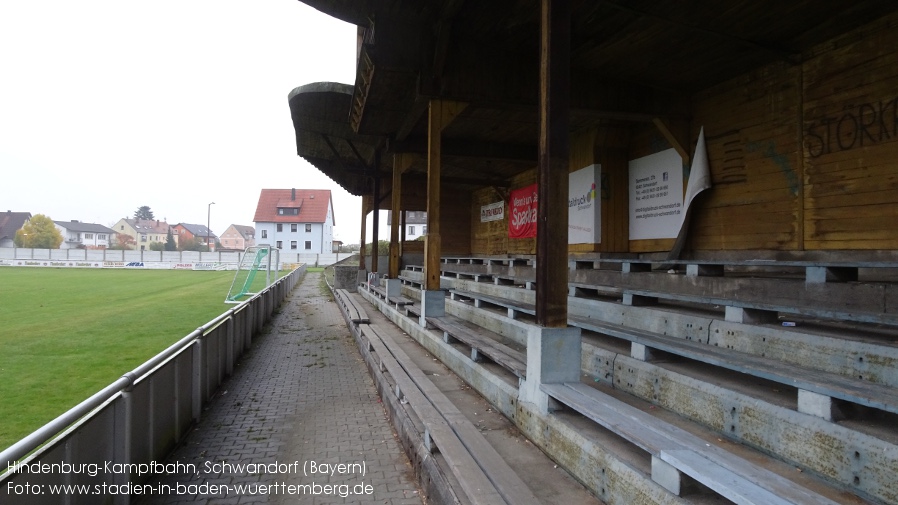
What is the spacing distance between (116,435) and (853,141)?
808cm

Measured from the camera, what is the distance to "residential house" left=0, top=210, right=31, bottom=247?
9219 centimetres

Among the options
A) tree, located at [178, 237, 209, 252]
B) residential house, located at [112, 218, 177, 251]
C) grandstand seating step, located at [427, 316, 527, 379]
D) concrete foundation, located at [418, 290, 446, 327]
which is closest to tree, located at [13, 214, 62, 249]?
tree, located at [178, 237, 209, 252]

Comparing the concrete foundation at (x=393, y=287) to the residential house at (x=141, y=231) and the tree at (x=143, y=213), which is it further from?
the tree at (x=143, y=213)

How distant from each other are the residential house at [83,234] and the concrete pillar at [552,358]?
118707 mm

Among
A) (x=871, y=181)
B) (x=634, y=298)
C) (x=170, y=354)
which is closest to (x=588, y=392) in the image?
(x=634, y=298)

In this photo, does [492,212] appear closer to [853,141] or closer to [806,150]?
[806,150]

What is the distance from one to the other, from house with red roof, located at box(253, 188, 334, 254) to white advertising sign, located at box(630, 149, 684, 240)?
59.7m

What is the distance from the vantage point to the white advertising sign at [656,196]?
362 inches

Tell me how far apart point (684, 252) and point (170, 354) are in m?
7.90

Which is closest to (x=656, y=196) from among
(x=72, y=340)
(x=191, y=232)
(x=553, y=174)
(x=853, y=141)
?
(x=853, y=141)

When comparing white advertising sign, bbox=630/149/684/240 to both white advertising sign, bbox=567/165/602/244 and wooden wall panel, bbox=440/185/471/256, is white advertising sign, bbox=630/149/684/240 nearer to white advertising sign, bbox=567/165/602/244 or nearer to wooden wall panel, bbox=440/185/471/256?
white advertising sign, bbox=567/165/602/244

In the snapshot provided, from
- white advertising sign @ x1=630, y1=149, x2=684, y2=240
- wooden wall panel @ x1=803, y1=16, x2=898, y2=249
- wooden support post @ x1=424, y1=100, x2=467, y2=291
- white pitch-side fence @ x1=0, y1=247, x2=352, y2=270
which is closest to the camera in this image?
wooden wall panel @ x1=803, y1=16, x2=898, y2=249

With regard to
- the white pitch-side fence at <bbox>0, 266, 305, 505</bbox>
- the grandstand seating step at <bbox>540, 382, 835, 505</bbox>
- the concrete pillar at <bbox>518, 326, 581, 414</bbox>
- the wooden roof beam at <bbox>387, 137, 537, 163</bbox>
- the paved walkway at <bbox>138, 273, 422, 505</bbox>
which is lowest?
the paved walkway at <bbox>138, 273, 422, 505</bbox>

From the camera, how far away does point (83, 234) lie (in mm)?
108750
